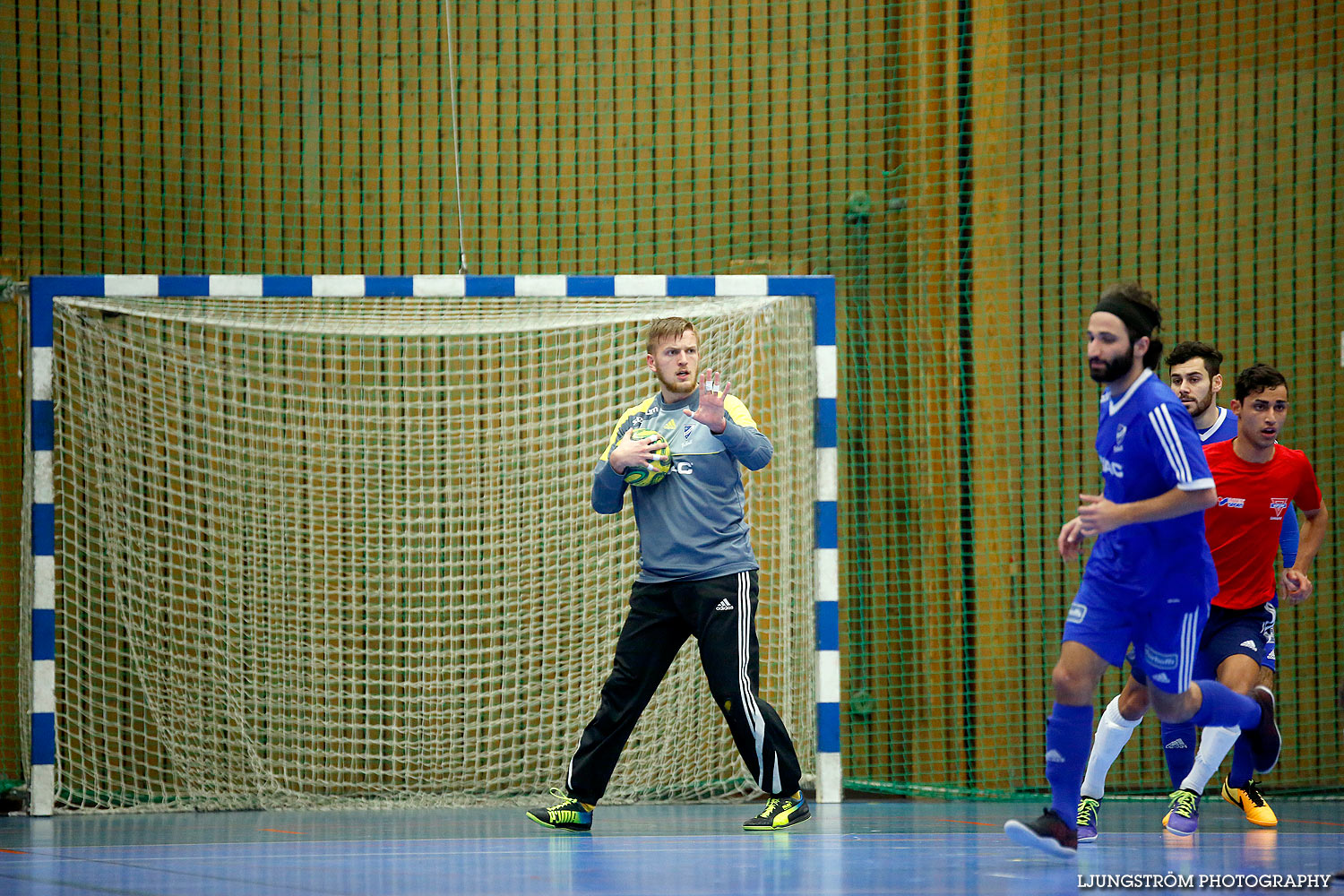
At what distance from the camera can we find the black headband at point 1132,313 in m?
4.31

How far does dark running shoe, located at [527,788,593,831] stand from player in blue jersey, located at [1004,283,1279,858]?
2.01m

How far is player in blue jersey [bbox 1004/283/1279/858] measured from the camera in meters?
4.22

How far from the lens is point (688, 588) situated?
17.9 feet

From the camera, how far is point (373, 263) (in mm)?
8414

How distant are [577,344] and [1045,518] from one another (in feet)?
10.1

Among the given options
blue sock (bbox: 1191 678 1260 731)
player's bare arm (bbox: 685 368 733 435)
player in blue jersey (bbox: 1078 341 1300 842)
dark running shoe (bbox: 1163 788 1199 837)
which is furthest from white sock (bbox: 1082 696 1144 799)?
player's bare arm (bbox: 685 368 733 435)

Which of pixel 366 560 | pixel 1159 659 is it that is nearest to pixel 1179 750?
pixel 1159 659

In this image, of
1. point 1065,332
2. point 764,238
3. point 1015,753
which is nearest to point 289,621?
point 764,238

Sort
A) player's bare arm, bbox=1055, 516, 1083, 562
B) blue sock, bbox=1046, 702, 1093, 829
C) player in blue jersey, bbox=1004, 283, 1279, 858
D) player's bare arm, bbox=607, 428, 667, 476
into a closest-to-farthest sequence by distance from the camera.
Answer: player in blue jersey, bbox=1004, 283, 1279, 858
player's bare arm, bbox=1055, 516, 1083, 562
blue sock, bbox=1046, 702, 1093, 829
player's bare arm, bbox=607, 428, 667, 476

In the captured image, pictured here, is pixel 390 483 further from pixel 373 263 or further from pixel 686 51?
pixel 686 51

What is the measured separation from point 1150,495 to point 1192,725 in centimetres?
159

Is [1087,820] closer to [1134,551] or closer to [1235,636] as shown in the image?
[1235,636]

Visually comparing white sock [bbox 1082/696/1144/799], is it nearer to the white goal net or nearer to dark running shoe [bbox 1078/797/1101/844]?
dark running shoe [bbox 1078/797/1101/844]

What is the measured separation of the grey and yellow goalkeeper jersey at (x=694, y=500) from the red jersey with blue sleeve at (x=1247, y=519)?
2.12m
